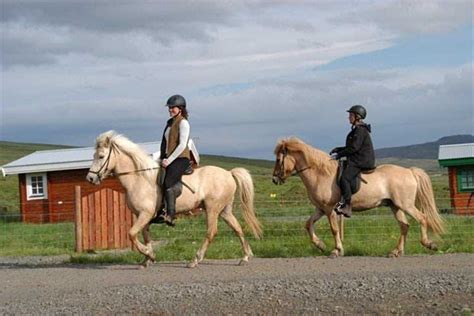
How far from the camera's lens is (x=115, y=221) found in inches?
723

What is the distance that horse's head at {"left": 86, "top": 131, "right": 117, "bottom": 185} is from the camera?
43.4 feet

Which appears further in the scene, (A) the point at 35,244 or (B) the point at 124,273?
(A) the point at 35,244

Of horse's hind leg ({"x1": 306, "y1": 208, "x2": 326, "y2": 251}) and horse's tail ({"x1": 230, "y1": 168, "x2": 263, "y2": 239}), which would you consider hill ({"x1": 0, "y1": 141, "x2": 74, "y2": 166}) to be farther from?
horse's hind leg ({"x1": 306, "y1": 208, "x2": 326, "y2": 251})

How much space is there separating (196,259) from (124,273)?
124 centimetres

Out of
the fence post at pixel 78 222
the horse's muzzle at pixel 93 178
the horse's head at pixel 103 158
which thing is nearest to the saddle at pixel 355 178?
the horse's head at pixel 103 158

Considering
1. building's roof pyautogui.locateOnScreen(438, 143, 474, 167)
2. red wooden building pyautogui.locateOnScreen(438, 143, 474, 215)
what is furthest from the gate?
building's roof pyautogui.locateOnScreen(438, 143, 474, 167)

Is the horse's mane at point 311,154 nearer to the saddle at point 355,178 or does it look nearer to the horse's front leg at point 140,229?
the saddle at point 355,178

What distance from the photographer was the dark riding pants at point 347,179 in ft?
45.3

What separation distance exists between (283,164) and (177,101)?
7.91 ft

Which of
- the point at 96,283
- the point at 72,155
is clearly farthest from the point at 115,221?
the point at 72,155

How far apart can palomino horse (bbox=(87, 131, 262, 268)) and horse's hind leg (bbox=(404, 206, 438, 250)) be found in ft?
9.58

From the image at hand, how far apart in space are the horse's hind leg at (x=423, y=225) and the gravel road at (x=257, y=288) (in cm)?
43

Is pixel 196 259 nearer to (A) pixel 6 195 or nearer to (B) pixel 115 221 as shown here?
(B) pixel 115 221

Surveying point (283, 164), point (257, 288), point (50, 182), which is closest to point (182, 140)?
point (283, 164)
